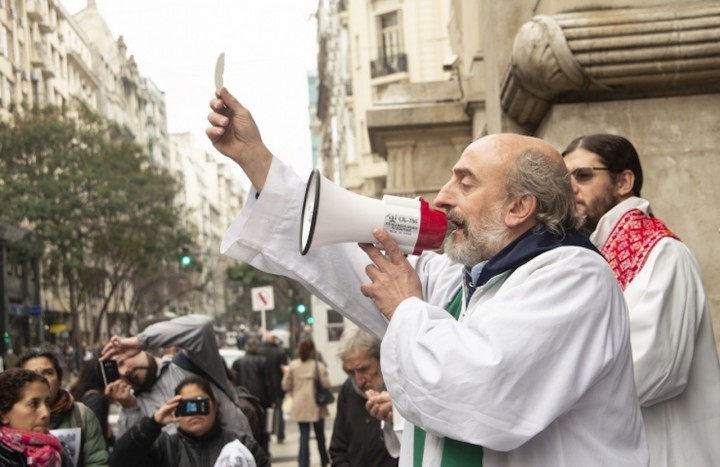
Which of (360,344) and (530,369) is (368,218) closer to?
(530,369)

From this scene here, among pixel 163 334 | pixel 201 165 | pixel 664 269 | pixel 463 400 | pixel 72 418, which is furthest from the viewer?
pixel 201 165

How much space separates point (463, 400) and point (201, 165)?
159898mm

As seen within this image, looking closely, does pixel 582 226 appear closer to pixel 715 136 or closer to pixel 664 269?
pixel 664 269

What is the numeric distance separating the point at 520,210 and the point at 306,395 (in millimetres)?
12068

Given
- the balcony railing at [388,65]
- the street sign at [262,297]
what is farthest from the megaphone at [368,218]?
the balcony railing at [388,65]

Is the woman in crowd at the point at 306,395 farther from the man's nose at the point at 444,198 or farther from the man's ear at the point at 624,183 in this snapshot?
the man's nose at the point at 444,198

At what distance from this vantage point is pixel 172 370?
702cm

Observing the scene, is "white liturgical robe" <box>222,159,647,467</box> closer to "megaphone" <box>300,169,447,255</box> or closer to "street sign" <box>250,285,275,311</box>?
"megaphone" <box>300,169,447,255</box>

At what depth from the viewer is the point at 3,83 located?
5244 centimetres

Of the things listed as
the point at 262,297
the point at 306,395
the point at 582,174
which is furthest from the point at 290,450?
the point at 582,174

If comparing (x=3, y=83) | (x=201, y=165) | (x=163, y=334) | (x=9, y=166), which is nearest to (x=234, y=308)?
(x=201, y=165)

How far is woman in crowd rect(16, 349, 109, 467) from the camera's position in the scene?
5.85 m

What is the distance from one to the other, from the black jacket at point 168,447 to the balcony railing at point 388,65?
34930 mm

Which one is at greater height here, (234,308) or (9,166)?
(9,166)
